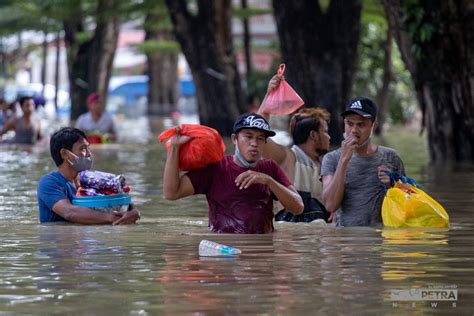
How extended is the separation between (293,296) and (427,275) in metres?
1.08

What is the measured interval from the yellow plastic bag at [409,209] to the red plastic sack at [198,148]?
1330 mm

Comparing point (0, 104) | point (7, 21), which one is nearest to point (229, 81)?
point (0, 104)

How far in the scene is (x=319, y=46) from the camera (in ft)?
84.3

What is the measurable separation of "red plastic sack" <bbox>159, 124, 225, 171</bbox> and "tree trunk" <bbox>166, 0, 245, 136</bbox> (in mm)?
21396

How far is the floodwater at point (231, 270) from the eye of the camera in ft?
23.7

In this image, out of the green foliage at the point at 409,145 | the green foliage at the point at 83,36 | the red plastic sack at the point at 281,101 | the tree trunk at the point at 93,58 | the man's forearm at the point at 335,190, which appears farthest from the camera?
the green foliage at the point at 83,36

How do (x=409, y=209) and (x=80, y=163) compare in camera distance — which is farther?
(x=80, y=163)

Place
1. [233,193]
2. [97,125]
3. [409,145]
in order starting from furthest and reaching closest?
1. [409,145]
2. [97,125]
3. [233,193]

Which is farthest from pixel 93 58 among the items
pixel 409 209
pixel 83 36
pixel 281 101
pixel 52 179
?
pixel 409 209

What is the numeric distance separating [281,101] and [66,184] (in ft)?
5.57

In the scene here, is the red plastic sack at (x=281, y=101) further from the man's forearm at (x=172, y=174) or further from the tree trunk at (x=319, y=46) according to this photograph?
the tree trunk at (x=319, y=46)

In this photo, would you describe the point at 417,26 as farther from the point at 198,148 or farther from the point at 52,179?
the point at 198,148

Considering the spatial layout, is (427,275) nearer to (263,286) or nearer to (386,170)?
(263,286)

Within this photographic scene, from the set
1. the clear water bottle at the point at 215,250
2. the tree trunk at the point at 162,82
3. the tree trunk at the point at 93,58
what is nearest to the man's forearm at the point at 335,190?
the clear water bottle at the point at 215,250
